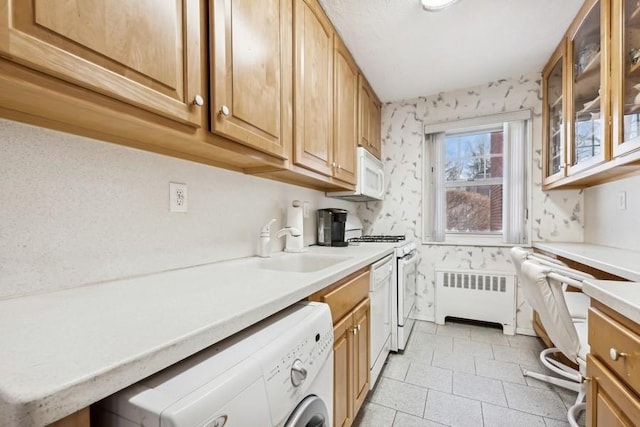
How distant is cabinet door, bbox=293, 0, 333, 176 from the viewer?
1380 millimetres

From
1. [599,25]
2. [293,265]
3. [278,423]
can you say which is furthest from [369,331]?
[599,25]

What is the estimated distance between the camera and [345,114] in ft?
6.61

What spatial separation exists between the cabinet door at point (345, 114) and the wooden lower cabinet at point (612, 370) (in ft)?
4.61

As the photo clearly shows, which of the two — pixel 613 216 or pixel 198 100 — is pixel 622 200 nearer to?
pixel 613 216

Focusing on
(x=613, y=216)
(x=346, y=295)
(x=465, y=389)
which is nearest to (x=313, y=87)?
(x=346, y=295)

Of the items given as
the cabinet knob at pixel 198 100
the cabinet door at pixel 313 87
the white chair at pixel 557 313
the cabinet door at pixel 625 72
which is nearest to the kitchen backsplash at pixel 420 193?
the cabinet door at pixel 625 72

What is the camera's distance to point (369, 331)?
5.04 feet

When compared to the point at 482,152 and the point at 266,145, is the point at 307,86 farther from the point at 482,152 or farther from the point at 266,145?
the point at 482,152

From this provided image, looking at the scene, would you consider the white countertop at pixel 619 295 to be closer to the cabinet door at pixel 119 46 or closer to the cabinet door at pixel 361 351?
the cabinet door at pixel 361 351

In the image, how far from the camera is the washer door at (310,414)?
0.67m

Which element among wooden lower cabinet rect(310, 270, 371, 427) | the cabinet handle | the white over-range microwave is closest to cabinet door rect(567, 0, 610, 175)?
the cabinet handle

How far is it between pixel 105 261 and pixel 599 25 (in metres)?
2.67

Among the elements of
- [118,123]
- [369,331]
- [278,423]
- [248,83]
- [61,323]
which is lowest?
[369,331]

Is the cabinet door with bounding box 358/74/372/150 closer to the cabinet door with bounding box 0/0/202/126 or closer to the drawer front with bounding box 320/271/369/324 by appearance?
the drawer front with bounding box 320/271/369/324
